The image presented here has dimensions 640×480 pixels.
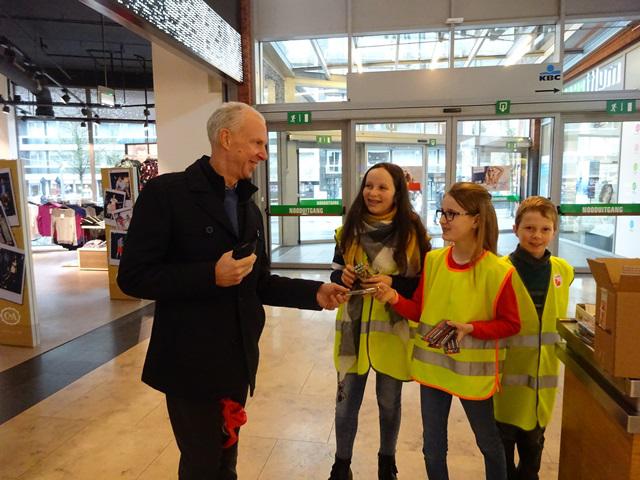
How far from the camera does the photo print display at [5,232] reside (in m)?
4.17

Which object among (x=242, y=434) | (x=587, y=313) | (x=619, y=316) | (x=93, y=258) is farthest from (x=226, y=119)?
(x=93, y=258)

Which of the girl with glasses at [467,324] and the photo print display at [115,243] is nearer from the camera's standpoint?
the girl with glasses at [467,324]

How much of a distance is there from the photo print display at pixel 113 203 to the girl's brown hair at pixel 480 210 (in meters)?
5.35

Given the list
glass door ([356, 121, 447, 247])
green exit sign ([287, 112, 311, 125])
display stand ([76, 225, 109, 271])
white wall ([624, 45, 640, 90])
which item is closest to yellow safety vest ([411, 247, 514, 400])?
glass door ([356, 121, 447, 247])

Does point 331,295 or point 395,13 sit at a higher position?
point 395,13

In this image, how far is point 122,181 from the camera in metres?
6.02

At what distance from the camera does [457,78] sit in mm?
6738

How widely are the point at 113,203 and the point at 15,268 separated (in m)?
2.01

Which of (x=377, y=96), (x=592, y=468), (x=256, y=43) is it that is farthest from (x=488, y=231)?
(x=256, y=43)

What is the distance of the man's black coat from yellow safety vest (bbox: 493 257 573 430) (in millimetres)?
1081

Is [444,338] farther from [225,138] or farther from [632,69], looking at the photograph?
[632,69]

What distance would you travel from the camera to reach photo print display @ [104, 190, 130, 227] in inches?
238

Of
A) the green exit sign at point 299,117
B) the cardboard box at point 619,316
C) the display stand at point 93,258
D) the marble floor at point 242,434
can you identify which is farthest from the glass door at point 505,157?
the display stand at point 93,258

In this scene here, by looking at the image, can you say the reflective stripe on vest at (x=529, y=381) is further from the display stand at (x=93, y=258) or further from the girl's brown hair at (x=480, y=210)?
the display stand at (x=93, y=258)
